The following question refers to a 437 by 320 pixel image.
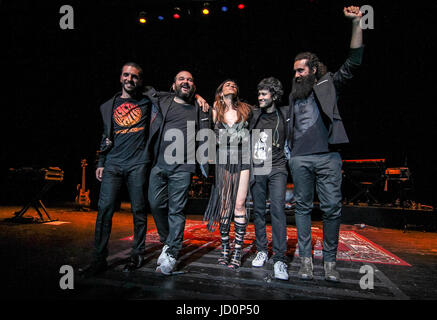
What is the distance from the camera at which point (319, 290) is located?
1.75 metres

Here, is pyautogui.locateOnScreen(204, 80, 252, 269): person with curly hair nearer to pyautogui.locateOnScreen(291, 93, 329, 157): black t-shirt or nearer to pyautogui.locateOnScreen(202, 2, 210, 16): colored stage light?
pyautogui.locateOnScreen(291, 93, 329, 157): black t-shirt

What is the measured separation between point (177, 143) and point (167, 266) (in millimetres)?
1113

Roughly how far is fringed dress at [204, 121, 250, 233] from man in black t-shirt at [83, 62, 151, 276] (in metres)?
0.76

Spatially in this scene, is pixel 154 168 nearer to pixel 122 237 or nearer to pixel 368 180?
pixel 122 237

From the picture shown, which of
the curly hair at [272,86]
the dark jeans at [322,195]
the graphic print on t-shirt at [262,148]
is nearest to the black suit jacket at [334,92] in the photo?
the dark jeans at [322,195]

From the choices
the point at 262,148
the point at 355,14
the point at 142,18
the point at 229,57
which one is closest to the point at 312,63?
the point at 355,14

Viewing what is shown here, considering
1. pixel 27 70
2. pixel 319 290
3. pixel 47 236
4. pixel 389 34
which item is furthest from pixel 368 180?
pixel 27 70

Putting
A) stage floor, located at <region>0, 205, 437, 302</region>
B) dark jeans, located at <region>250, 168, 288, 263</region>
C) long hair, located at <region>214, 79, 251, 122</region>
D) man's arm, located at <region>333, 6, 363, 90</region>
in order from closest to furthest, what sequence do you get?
1. stage floor, located at <region>0, 205, 437, 302</region>
2. man's arm, located at <region>333, 6, 363, 90</region>
3. dark jeans, located at <region>250, 168, 288, 263</region>
4. long hair, located at <region>214, 79, 251, 122</region>

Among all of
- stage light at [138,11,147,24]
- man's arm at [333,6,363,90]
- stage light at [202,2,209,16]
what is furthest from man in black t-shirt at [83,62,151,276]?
stage light at [138,11,147,24]

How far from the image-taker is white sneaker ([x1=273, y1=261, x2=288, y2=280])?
6.39 feet

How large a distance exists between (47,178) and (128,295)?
4.19m

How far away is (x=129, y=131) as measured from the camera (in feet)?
7.56

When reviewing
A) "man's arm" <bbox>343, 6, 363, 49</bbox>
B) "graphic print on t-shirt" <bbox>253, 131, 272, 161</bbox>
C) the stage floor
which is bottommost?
the stage floor

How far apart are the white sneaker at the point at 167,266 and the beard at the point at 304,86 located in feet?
6.13
